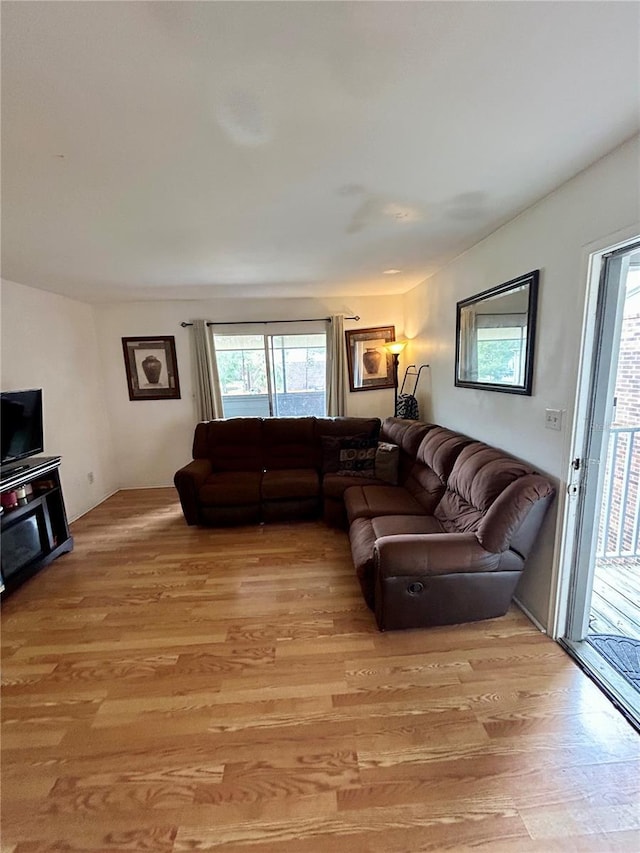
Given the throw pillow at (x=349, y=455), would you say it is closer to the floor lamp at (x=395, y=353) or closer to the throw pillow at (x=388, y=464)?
the throw pillow at (x=388, y=464)

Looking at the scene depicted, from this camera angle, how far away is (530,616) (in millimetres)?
2162

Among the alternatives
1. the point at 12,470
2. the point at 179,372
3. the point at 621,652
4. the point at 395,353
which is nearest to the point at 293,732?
the point at 621,652

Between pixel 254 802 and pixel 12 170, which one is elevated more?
pixel 12 170

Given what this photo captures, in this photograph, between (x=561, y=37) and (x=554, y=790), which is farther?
(x=554, y=790)

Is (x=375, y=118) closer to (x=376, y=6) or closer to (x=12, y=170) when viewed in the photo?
(x=376, y=6)

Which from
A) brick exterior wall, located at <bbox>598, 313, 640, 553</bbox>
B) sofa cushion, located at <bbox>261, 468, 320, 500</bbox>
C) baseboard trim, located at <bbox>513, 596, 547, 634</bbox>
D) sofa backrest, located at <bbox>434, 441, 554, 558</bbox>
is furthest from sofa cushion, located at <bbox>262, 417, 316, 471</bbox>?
brick exterior wall, located at <bbox>598, 313, 640, 553</bbox>

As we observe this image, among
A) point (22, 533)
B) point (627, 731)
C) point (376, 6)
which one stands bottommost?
point (627, 731)

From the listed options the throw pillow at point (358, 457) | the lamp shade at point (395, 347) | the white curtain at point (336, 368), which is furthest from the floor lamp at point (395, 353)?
the throw pillow at point (358, 457)

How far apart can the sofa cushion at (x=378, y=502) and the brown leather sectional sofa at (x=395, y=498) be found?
1cm

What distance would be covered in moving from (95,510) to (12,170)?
142 inches

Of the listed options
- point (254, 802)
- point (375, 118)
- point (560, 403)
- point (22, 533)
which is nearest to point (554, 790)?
point (254, 802)

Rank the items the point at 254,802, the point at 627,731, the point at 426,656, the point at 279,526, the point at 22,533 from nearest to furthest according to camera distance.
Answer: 1. the point at 254,802
2. the point at 627,731
3. the point at 426,656
4. the point at 22,533
5. the point at 279,526

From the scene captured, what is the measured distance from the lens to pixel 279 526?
11.6 feet

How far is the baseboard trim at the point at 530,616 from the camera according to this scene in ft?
6.77
